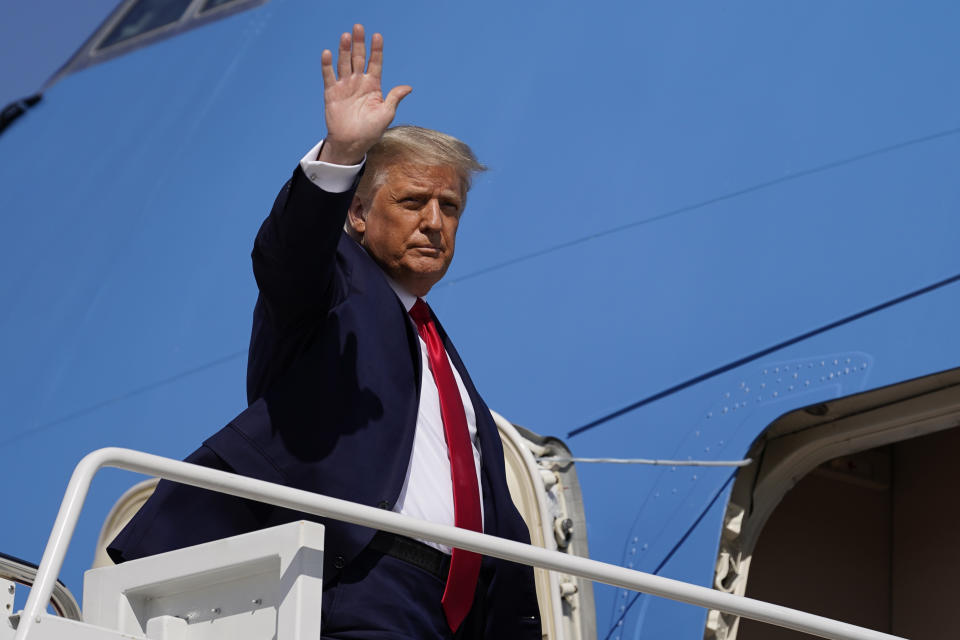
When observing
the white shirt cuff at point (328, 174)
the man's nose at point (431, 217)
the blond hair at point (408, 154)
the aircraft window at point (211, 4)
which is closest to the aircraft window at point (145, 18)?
the aircraft window at point (211, 4)

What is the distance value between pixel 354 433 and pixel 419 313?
0.41m

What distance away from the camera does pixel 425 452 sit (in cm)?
232

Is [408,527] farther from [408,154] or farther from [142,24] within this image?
[142,24]

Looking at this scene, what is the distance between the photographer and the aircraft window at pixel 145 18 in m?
6.93

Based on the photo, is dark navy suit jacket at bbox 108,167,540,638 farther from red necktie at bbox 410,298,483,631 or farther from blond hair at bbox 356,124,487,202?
blond hair at bbox 356,124,487,202

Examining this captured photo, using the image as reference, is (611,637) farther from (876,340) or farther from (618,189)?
(618,189)

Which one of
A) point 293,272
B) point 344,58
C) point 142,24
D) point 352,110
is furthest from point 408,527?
point 142,24

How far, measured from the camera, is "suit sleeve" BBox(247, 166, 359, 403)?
6.98 ft

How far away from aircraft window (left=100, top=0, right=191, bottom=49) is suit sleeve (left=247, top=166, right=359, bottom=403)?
16.4 feet

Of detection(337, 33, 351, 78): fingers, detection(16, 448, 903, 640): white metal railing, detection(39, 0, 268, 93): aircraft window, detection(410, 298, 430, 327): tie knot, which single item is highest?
detection(39, 0, 268, 93): aircraft window

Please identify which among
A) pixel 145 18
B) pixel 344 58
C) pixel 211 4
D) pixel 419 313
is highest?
pixel 145 18

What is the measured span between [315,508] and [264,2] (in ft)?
16.5

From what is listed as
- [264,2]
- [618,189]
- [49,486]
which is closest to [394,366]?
[618,189]

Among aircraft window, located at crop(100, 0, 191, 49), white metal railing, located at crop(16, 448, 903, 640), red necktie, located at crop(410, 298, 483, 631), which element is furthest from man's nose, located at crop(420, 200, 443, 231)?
aircraft window, located at crop(100, 0, 191, 49)
